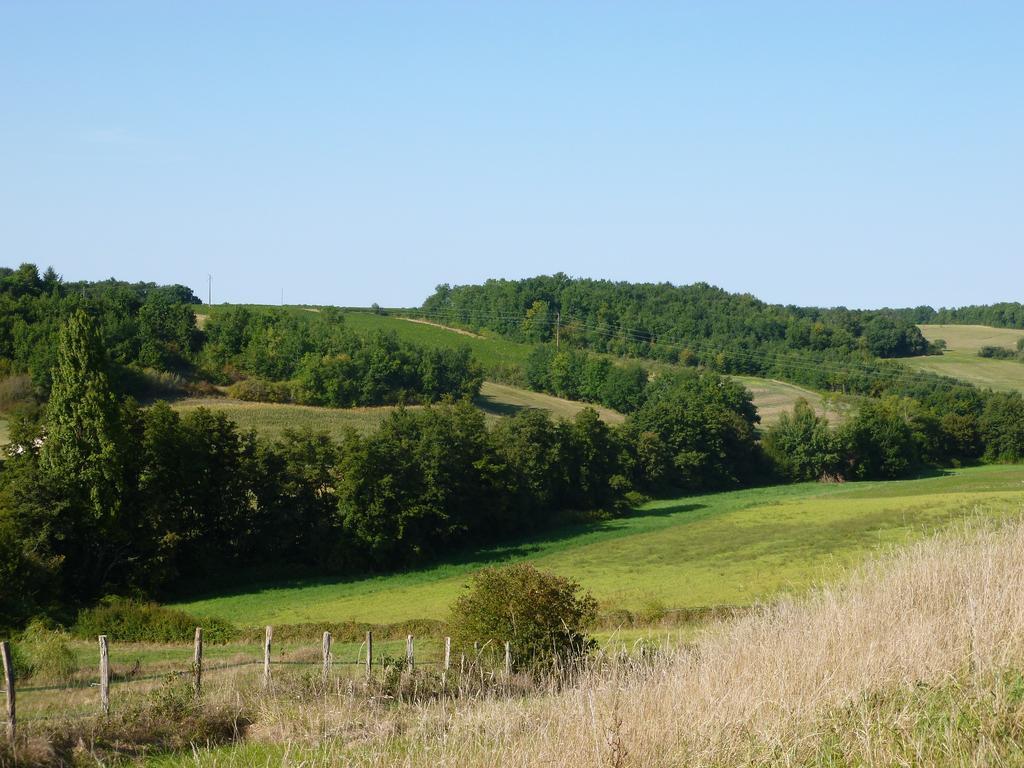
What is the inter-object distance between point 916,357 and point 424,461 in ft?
305

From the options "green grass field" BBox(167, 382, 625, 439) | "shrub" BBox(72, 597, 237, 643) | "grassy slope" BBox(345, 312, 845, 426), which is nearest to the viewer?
"shrub" BBox(72, 597, 237, 643)

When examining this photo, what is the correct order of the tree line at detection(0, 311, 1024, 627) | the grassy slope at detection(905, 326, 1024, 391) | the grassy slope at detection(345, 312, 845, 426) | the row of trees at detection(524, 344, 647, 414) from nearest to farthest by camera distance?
the tree line at detection(0, 311, 1024, 627) < the grassy slope at detection(345, 312, 845, 426) < the row of trees at detection(524, 344, 647, 414) < the grassy slope at detection(905, 326, 1024, 391)

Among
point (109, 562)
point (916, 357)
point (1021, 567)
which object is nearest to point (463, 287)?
point (916, 357)

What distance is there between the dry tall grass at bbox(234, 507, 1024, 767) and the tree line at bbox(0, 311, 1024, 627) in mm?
34772

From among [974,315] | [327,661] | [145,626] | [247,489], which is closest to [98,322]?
[247,489]

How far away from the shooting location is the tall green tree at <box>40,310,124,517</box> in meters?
43.8

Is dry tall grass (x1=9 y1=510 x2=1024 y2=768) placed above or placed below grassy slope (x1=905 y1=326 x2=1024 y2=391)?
below

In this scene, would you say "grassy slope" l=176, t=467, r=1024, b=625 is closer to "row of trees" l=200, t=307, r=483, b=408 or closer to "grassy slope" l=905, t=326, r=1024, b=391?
"row of trees" l=200, t=307, r=483, b=408

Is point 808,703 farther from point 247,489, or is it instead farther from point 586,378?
point 586,378

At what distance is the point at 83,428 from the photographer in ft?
145

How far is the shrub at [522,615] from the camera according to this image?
62.6ft

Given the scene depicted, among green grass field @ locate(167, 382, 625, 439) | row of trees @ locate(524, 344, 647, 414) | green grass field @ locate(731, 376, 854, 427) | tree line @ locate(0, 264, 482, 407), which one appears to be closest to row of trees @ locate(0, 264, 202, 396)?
tree line @ locate(0, 264, 482, 407)

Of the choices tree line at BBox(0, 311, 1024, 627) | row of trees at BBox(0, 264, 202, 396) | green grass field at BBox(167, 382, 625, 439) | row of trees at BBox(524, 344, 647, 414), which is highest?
row of trees at BBox(0, 264, 202, 396)

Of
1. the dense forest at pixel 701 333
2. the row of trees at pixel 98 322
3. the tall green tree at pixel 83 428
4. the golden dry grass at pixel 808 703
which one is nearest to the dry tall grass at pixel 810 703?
the golden dry grass at pixel 808 703
